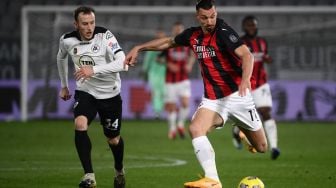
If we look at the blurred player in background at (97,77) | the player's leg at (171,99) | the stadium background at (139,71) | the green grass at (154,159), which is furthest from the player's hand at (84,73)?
the player's leg at (171,99)

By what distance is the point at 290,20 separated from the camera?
24.8m

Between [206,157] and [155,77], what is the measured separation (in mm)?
16243

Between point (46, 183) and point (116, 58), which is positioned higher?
point (116, 58)

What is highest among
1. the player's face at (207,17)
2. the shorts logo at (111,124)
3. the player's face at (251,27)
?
the player's face at (207,17)

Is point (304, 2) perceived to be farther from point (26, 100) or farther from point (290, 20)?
point (26, 100)

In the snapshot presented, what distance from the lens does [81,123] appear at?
979 cm

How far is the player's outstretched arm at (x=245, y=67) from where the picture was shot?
29.3ft

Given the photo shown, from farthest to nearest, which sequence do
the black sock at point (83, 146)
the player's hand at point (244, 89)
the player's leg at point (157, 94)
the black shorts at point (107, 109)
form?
the player's leg at point (157, 94) → the black shorts at point (107, 109) → the black sock at point (83, 146) → the player's hand at point (244, 89)

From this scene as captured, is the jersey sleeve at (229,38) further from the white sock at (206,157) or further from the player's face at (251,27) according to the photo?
the player's face at (251,27)

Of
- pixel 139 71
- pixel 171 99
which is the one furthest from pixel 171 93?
pixel 139 71

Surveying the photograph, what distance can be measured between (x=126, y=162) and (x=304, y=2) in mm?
15292

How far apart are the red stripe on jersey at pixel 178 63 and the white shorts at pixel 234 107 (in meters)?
10.9

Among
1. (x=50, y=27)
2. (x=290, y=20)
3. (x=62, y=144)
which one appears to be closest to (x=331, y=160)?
(x=62, y=144)

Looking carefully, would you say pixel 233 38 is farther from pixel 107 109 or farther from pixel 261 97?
pixel 261 97
